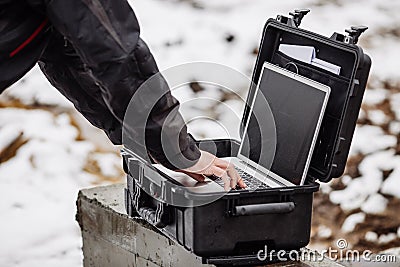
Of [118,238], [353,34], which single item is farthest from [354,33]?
[118,238]

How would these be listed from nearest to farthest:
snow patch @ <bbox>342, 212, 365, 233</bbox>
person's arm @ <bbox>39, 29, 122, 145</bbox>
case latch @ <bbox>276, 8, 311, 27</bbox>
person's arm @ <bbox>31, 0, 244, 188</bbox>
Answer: person's arm @ <bbox>31, 0, 244, 188</bbox>, person's arm @ <bbox>39, 29, 122, 145</bbox>, case latch @ <bbox>276, 8, 311, 27</bbox>, snow patch @ <bbox>342, 212, 365, 233</bbox>

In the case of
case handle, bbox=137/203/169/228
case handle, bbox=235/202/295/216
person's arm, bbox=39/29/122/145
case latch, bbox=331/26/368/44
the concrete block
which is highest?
case latch, bbox=331/26/368/44

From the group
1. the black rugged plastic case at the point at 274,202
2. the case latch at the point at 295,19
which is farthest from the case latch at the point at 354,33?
the case latch at the point at 295,19

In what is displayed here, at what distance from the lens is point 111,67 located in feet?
5.80

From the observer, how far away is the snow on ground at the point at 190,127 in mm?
3648

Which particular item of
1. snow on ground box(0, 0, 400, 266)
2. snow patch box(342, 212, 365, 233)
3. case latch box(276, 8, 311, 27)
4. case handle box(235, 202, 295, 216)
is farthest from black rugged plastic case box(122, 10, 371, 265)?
snow patch box(342, 212, 365, 233)

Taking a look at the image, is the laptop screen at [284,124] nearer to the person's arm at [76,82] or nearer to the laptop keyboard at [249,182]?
the laptop keyboard at [249,182]

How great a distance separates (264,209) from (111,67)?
1.70 ft

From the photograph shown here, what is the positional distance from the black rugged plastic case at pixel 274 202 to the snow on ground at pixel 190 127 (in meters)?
0.50

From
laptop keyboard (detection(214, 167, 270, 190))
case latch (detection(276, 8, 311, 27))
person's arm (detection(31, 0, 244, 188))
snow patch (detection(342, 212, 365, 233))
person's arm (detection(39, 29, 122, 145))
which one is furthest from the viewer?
snow patch (detection(342, 212, 365, 233))

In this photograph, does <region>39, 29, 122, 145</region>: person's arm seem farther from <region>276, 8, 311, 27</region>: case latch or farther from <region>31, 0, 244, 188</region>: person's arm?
<region>276, 8, 311, 27</region>: case latch

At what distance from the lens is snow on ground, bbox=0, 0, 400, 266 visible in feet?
12.0

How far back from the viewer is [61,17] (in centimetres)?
168

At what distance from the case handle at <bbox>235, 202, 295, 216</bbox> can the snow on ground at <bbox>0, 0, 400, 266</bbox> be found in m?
0.58
